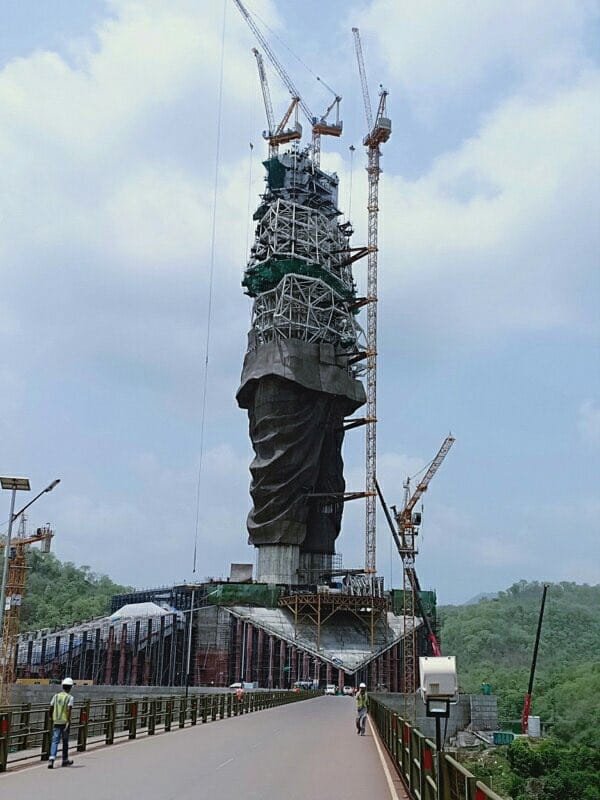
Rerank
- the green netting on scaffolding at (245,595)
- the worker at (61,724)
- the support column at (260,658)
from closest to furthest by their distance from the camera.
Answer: the worker at (61,724) → the support column at (260,658) → the green netting on scaffolding at (245,595)

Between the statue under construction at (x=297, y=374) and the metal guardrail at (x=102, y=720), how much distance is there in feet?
223

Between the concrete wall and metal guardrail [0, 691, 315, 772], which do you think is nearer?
metal guardrail [0, 691, 315, 772]

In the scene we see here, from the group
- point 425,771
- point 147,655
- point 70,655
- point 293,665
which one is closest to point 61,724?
point 425,771

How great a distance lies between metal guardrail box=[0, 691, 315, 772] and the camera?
21719 mm

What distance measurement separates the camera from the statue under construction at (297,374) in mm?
117188

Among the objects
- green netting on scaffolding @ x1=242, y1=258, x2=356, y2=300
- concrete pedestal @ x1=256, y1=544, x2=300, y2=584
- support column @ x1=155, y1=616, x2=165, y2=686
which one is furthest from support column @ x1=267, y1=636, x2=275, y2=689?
green netting on scaffolding @ x1=242, y1=258, x2=356, y2=300

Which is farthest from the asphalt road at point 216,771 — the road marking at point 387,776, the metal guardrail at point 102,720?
the metal guardrail at point 102,720

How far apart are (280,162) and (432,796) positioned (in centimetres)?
13561

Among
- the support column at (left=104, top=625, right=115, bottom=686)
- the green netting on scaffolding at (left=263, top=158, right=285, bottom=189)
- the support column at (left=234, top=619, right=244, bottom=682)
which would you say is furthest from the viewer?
the green netting on scaffolding at (left=263, top=158, right=285, bottom=189)

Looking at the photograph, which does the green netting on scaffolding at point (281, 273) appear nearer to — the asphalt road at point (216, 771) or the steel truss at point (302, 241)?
the steel truss at point (302, 241)

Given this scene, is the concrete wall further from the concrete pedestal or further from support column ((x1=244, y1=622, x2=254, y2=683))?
the concrete pedestal

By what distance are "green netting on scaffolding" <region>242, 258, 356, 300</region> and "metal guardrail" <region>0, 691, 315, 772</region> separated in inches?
3379

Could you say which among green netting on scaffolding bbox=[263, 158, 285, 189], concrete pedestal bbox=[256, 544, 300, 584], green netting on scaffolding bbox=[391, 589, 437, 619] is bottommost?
green netting on scaffolding bbox=[391, 589, 437, 619]

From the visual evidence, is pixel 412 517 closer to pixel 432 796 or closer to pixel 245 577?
pixel 245 577
